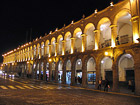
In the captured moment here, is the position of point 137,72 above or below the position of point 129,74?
above

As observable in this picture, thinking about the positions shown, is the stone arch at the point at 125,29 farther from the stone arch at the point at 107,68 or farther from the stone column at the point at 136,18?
the stone arch at the point at 107,68

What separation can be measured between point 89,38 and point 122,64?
8918 millimetres

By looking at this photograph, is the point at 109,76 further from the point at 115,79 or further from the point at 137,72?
the point at 137,72

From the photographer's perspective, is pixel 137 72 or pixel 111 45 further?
pixel 111 45

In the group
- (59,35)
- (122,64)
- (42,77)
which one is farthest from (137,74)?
(42,77)

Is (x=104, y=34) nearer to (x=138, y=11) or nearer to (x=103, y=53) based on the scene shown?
(x=103, y=53)

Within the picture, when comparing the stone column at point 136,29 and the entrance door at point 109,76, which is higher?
the stone column at point 136,29

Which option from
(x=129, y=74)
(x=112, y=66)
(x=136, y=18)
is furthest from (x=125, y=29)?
(x=112, y=66)

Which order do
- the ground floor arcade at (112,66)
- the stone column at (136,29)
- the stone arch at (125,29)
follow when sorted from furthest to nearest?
1. the stone arch at (125,29)
2. the ground floor arcade at (112,66)
3. the stone column at (136,29)

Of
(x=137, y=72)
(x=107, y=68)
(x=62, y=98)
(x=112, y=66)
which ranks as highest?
(x=112, y=66)

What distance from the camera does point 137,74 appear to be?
1644cm

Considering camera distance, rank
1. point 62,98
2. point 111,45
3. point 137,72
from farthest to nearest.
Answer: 1. point 111,45
2. point 137,72
3. point 62,98

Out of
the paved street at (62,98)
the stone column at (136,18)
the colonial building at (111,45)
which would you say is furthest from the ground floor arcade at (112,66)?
the paved street at (62,98)

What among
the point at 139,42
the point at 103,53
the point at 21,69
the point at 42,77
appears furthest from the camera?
the point at 21,69
